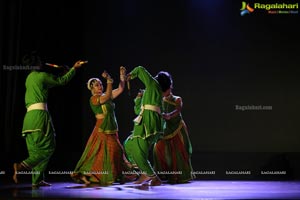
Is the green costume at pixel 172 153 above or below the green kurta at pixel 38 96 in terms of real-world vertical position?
below

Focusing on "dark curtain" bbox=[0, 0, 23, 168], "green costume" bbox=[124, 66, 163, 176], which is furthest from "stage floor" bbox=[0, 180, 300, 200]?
"dark curtain" bbox=[0, 0, 23, 168]

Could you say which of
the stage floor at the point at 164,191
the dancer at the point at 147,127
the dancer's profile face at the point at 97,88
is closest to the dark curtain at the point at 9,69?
the stage floor at the point at 164,191

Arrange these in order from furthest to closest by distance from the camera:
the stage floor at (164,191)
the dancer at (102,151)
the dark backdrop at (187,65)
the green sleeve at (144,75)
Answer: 1. the dark backdrop at (187,65)
2. the dancer at (102,151)
3. the green sleeve at (144,75)
4. the stage floor at (164,191)

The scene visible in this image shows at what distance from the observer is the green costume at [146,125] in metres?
5.36

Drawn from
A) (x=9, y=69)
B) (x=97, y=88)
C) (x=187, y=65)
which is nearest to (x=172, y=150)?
(x=97, y=88)

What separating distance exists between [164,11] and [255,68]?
1.47 meters

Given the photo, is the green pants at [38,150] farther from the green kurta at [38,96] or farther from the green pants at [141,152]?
the green pants at [141,152]

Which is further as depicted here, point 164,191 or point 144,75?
point 144,75

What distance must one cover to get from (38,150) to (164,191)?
4.68ft

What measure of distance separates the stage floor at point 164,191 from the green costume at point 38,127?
0.26 m

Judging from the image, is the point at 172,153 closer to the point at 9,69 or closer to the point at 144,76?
the point at 144,76

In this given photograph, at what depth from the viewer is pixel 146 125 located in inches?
212

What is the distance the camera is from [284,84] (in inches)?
267

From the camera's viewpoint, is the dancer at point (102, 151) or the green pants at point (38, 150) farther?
the dancer at point (102, 151)
